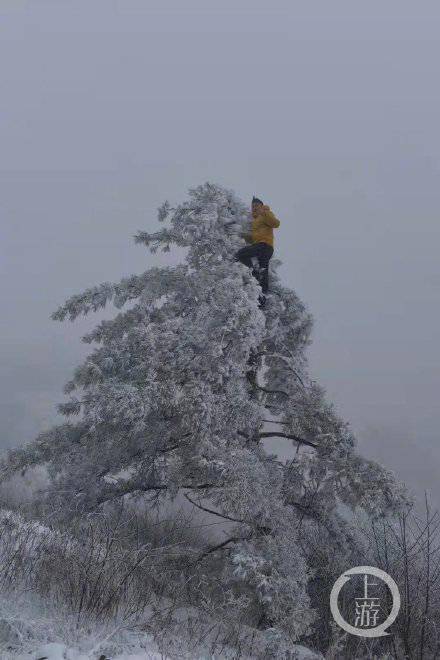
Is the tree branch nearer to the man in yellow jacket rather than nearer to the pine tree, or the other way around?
the pine tree

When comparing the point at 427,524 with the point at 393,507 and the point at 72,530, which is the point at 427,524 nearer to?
the point at 393,507

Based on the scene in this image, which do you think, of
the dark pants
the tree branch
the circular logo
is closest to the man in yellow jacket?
the dark pants

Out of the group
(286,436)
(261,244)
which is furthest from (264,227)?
(286,436)

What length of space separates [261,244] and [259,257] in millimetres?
255

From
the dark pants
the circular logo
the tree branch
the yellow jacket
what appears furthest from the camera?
the yellow jacket

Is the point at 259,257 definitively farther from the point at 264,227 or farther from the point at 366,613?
the point at 366,613

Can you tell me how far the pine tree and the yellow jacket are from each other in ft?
1.14

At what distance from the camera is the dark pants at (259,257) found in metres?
10.5

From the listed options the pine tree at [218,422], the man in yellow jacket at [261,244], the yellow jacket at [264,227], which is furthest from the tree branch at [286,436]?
the yellow jacket at [264,227]

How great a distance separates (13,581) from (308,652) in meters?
3.91

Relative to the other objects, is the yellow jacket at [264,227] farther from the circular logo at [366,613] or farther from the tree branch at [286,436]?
the circular logo at [366,613]

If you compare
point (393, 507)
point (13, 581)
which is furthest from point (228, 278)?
point (13, 581)

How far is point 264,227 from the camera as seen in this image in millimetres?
10977

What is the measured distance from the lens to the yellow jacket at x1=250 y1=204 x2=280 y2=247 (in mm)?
10875
